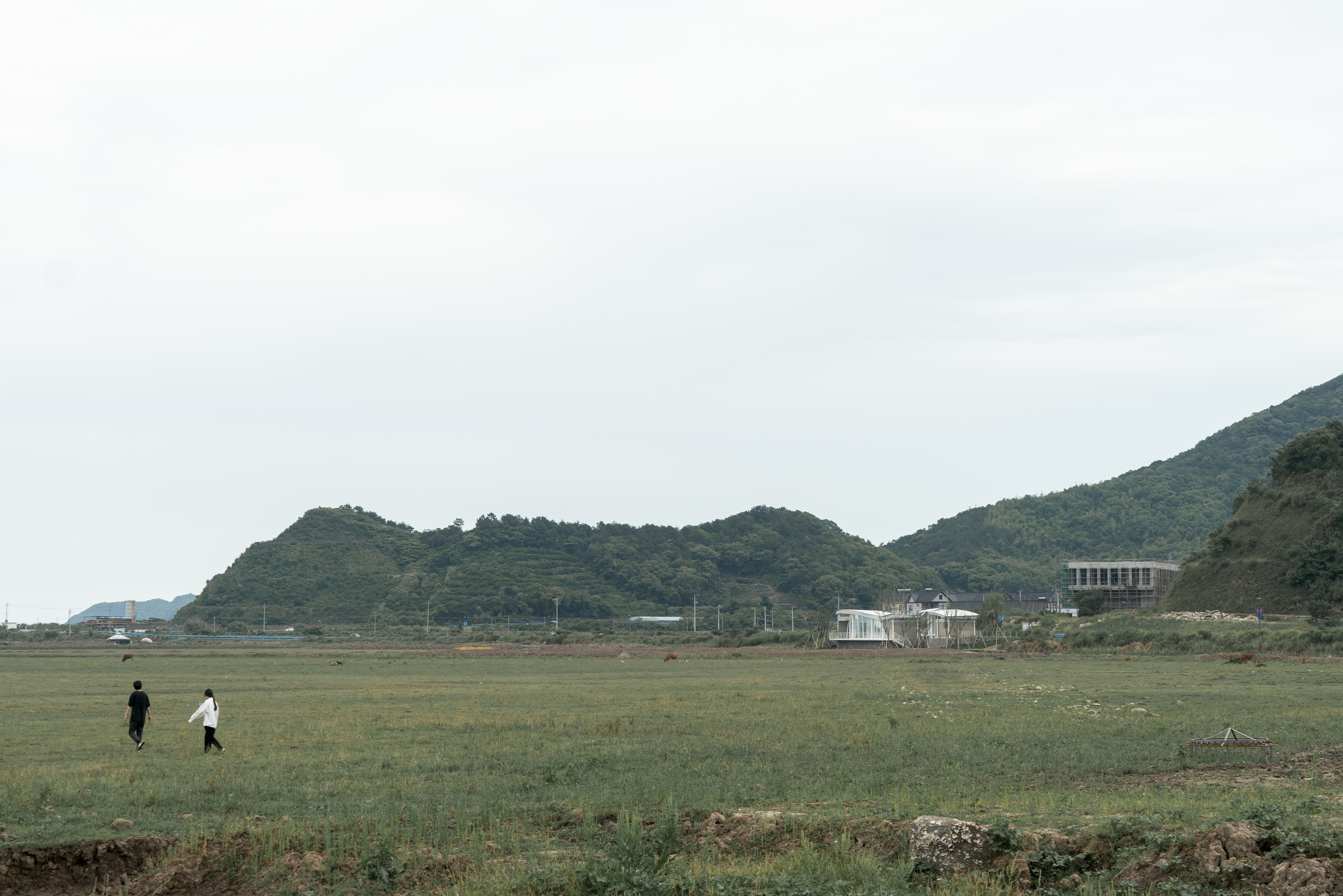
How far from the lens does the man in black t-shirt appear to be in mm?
24047

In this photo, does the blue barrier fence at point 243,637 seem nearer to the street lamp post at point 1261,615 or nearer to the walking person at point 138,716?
the street lamp post at point 1261,615

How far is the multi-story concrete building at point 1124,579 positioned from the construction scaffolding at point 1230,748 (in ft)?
397

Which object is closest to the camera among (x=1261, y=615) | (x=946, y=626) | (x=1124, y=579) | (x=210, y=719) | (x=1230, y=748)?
(x=1230, y=748)

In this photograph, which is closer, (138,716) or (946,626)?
(138,716)

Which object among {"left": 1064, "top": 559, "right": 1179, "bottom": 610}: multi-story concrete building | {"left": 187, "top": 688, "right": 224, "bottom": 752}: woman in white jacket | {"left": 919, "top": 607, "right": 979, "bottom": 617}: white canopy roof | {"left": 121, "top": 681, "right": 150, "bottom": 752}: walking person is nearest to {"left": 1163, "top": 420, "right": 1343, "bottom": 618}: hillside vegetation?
{"left": 919, "top": 607, "right": 979, "bottom": 617}: white canopy roof

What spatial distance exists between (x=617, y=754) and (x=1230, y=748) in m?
13.3

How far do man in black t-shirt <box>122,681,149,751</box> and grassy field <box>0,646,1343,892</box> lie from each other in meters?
0.42

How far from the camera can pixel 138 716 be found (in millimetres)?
24219

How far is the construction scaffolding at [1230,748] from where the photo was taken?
21078 millimetres

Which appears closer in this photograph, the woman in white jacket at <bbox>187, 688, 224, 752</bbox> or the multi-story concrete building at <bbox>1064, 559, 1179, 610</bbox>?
the woman in white jacket at <bbox>187, 688, 224, 752</bbox>

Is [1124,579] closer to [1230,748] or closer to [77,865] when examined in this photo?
[1230,748]

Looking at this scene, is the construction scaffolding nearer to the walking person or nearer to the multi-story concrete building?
the walking person

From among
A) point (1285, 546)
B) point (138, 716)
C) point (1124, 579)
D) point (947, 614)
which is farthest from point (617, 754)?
point (1124, 579)

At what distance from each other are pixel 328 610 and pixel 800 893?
595 ft
